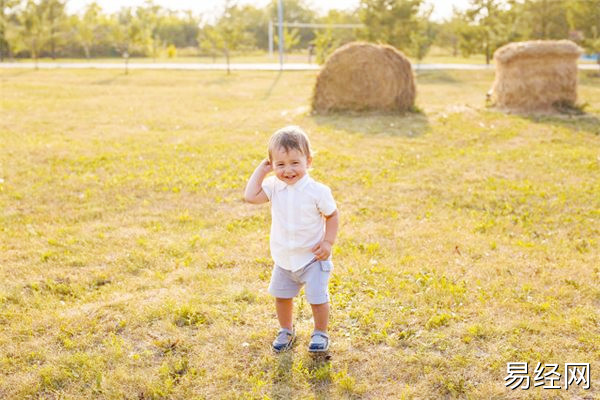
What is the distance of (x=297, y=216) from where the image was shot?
360 centimetres

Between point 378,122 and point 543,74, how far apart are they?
4.42m

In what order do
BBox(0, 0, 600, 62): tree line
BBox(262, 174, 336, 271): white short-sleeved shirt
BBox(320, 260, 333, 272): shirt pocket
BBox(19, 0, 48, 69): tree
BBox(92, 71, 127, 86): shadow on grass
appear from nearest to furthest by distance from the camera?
BBox(262, 174, 336, 271): white short-sleeved shirt < BBox(320, 260, 333, 272): shirt pocket < BBox(92, 71, 127, 86): shadow on grass < BBox(0, 0, 600, 62): tree line < BBox(19, 0, 48, 69): tree

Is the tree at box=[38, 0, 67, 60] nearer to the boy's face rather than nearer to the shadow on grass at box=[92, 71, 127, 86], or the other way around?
the shadow on grass at box=[92, 71, 127, 86]

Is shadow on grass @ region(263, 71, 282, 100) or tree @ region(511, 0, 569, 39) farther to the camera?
tree @ region(511, 0, 569, 39)

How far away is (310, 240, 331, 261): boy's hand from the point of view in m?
3.61

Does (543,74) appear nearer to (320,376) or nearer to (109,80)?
(320,376)

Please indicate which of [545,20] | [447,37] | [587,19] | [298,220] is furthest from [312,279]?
[447,37]

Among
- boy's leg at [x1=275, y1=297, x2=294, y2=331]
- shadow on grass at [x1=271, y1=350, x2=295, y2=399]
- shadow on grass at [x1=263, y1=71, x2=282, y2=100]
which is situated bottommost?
shadow on grass at [x1=271, y1=350, x2=295, y2=399]

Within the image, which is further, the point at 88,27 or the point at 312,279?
the point at 88,27

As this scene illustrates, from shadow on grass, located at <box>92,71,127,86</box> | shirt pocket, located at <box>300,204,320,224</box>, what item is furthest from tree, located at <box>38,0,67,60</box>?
shirt pocket, located at <box>300,204,320,224</box>

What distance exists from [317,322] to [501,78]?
41.1 ft

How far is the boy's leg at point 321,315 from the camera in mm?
3762

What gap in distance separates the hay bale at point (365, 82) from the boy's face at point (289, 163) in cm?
1123

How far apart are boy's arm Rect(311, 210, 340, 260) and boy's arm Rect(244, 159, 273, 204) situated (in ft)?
1.48
